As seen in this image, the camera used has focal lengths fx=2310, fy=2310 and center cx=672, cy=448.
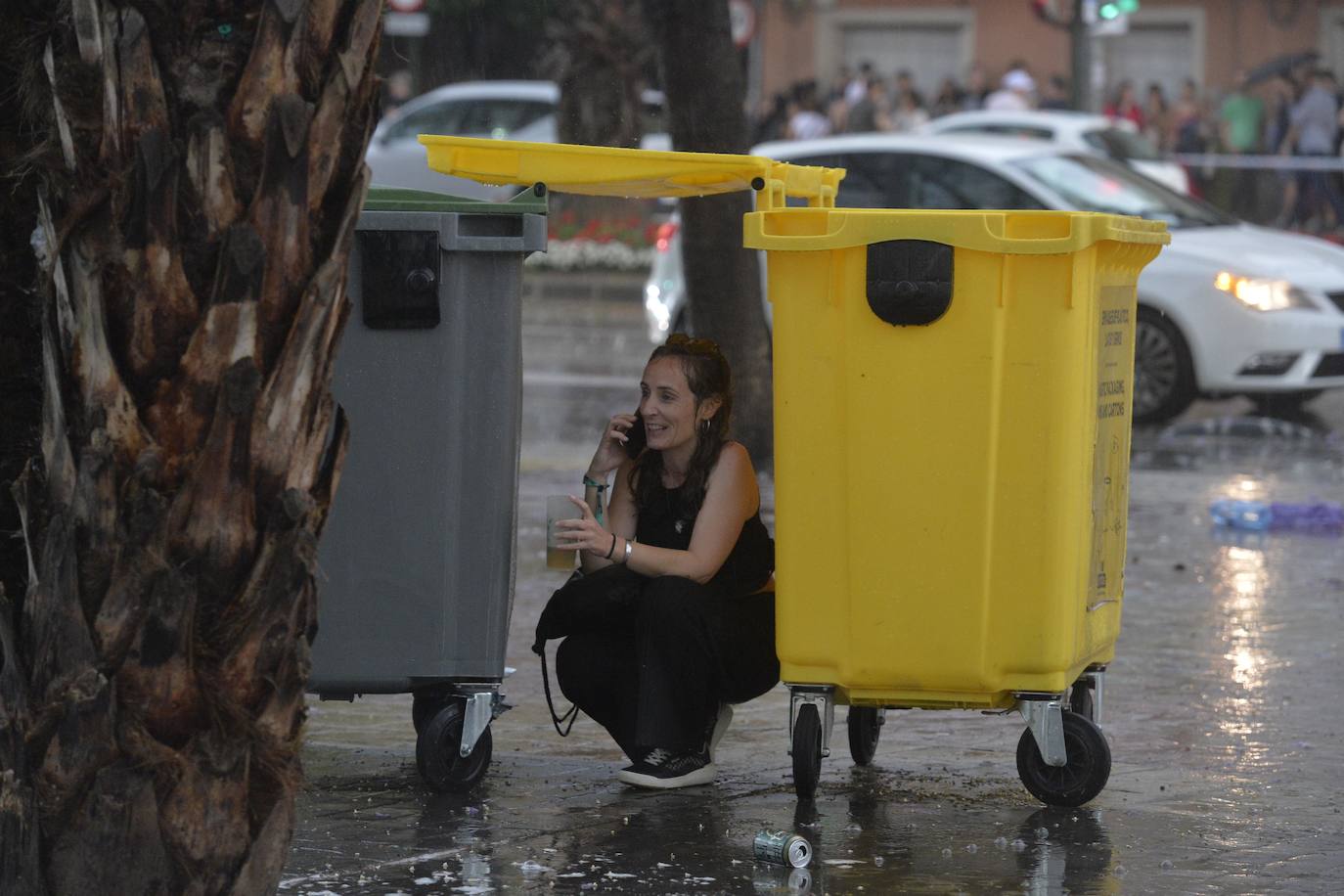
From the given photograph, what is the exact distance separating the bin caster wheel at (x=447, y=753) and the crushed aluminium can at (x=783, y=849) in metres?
0.85

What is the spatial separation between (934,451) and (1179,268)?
28.7ft

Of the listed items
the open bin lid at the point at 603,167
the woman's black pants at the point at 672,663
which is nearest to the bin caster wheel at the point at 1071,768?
the woman's black pants at the point at 672,663

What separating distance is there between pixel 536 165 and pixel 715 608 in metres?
1.06

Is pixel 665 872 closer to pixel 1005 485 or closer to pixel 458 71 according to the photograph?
pixel 1005 485

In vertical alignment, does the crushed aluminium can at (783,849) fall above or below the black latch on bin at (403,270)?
below

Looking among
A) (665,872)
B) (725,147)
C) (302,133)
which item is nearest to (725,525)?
(665,872)

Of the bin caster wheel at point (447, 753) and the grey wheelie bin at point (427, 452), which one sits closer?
the grey wheelie bin at point (427, 452)

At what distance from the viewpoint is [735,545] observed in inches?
209

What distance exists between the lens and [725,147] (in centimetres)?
1027

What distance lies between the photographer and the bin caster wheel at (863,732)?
5.46 meters

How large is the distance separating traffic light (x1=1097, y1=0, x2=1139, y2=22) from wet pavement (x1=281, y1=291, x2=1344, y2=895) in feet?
49.9

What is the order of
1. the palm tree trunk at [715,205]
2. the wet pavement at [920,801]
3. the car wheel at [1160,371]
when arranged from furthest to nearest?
the car wheel at [1160,371]
the palm tree trunk at [715,205]
the wet pavement at [920,801]

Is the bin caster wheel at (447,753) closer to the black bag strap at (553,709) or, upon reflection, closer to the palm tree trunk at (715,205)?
the black bag strap at (553,709)

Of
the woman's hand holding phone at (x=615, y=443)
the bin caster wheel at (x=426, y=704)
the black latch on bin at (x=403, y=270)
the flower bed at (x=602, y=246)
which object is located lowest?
the flower bed at (x=602, y=246)
